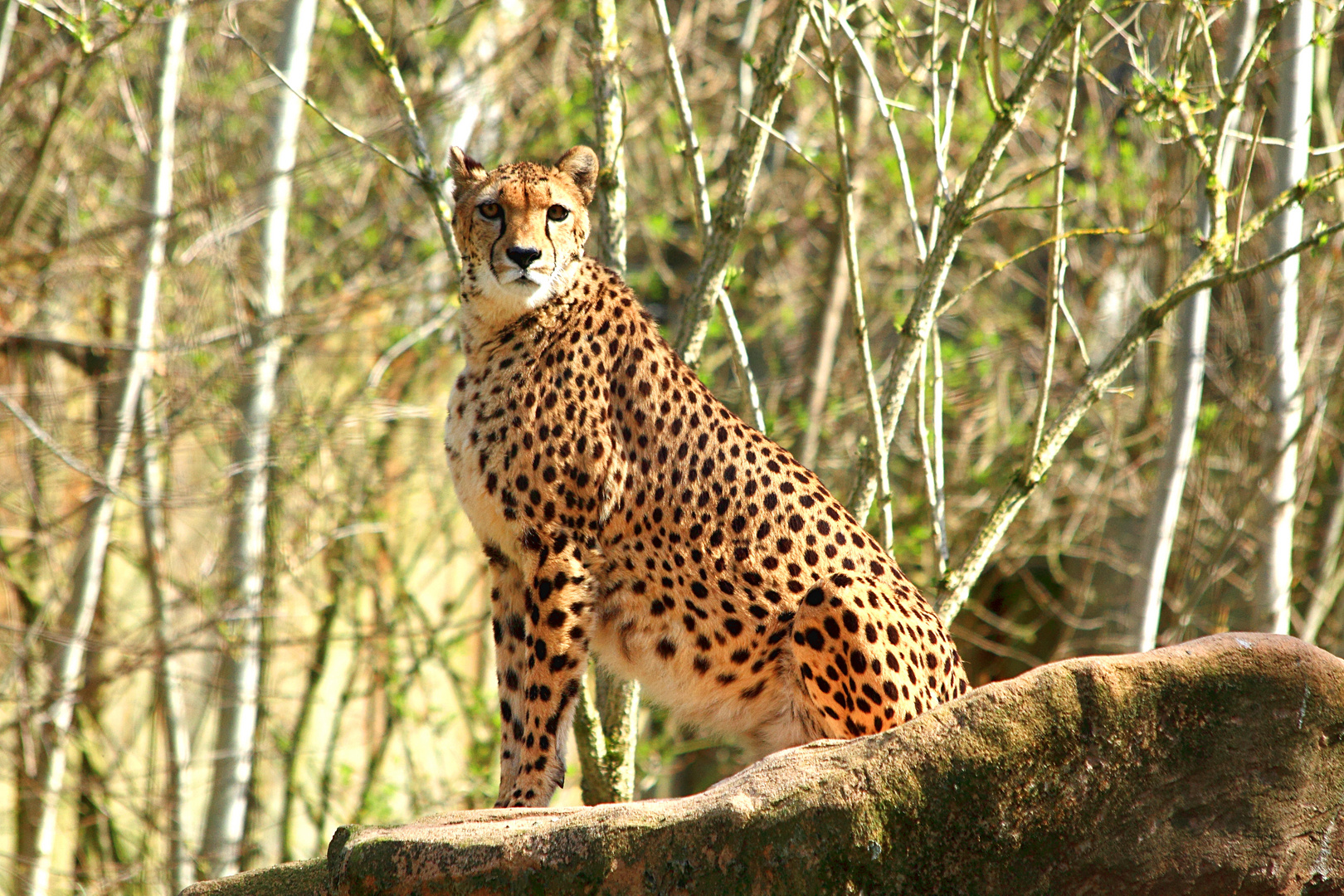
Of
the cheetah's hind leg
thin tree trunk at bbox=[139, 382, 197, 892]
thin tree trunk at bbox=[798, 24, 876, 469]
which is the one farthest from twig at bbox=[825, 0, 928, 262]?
thin tree trunk at bbox=[139, 382, 197, 892]

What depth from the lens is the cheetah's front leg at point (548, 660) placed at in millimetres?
5023

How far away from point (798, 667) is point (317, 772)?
10.1 meters

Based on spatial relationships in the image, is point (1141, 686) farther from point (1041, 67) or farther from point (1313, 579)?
point (1313, 579)

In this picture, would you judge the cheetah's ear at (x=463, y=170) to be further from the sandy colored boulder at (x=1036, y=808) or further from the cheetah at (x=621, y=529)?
the sandy colored boulder at (x=1036, y=808)

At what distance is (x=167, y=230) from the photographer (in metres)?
9.98

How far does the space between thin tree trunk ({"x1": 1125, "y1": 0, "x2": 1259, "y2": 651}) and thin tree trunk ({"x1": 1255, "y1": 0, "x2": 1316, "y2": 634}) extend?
342 millimetres

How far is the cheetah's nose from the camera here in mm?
5078

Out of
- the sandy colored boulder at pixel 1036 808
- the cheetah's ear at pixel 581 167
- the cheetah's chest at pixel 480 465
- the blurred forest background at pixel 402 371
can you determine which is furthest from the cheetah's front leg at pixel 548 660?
the blurred forest background at pixel 402 371

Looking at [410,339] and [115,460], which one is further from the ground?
[410,339]

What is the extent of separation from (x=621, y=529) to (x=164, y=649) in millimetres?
5854

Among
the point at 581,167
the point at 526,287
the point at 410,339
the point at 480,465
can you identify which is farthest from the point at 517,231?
the point at 410,339

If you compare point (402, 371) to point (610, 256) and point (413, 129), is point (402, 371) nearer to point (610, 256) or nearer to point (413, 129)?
point (610, 256)

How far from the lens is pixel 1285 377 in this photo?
7727 mm

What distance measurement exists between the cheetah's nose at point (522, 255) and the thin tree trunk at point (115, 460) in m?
4.89
